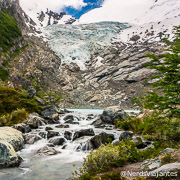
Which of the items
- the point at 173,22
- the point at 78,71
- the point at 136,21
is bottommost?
the point at 78,71

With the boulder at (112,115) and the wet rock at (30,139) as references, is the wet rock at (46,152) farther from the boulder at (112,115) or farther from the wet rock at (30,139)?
the boulder at (112,115)

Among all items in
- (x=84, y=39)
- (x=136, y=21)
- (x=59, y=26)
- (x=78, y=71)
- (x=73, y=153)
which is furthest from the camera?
(x=136, y=21)

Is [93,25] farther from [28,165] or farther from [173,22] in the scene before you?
[28,165]

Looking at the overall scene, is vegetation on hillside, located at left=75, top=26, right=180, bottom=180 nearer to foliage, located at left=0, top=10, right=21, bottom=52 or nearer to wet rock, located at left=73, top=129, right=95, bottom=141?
wet rock, located at left=73, top=129, right=95, bottom=141

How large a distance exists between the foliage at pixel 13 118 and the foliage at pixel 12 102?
2.18 m

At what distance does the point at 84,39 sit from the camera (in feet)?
449

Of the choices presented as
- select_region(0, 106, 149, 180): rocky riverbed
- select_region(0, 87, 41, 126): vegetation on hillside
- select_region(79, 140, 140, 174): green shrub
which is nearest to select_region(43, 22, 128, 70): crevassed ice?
select_region(0, 87, 41, 126): vegetation on hillside

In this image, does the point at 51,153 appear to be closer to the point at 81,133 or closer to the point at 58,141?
the point at 58,141

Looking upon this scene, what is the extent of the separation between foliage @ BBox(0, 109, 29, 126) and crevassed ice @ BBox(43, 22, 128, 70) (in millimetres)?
92055

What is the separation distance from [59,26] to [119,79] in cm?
8751

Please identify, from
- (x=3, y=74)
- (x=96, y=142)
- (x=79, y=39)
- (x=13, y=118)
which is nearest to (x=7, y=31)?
(x=3, y=74)

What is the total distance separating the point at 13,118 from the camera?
23781 mm

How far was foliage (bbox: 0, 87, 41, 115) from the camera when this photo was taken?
2653 cm

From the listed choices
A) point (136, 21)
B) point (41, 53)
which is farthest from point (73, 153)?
point (136, 21)
